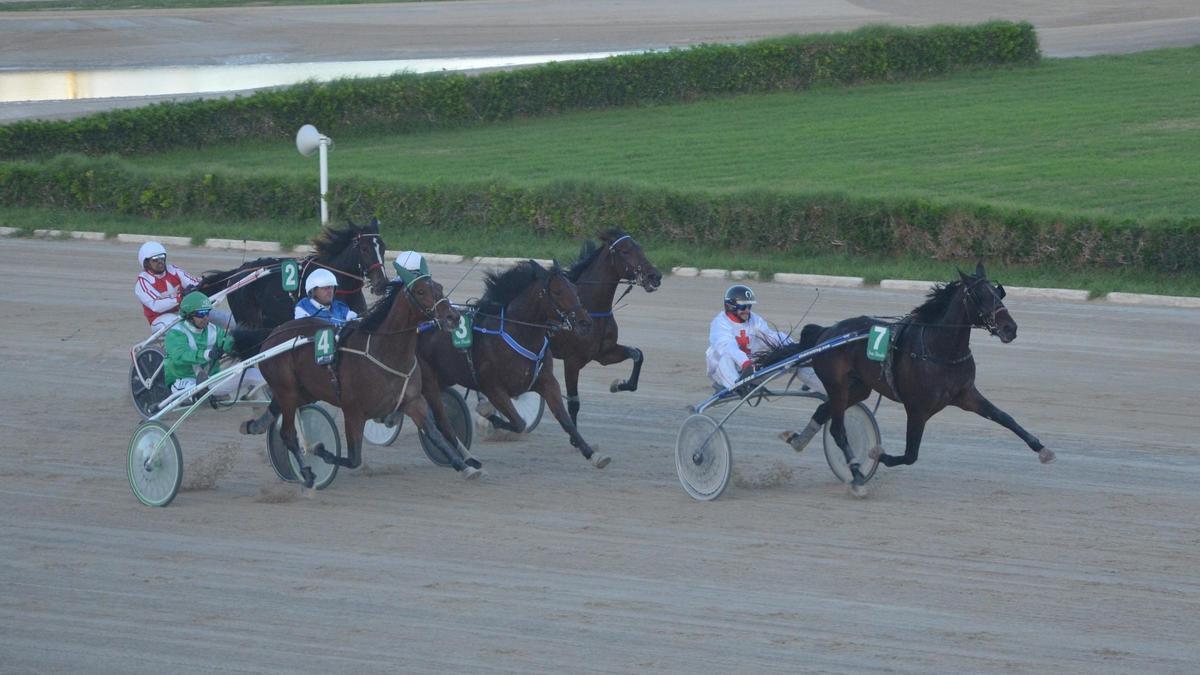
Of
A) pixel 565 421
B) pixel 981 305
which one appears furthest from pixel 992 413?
pixel 565 421

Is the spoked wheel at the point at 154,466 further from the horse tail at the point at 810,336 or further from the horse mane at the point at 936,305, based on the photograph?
the horse mane at the point at 936,305

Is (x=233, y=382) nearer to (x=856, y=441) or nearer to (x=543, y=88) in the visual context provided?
(x=856, y=441)

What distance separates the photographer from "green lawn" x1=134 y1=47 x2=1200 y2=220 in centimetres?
1827

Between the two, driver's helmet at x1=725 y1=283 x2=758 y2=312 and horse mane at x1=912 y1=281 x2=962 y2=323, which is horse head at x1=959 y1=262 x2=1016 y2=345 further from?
driver's helmet at x1=725 y1=283 x2=758 y2=312

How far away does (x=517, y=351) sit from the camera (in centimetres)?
881

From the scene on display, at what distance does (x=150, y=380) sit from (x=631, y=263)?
11.0 ft

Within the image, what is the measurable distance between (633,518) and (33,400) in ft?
17.4

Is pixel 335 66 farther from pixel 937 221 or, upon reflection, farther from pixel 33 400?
pixel 33 400

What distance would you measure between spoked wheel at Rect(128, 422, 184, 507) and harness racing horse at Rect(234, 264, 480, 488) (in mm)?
609

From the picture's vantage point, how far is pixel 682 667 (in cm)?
564

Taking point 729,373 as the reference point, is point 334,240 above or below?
above

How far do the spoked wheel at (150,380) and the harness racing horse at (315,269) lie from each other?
652 mm

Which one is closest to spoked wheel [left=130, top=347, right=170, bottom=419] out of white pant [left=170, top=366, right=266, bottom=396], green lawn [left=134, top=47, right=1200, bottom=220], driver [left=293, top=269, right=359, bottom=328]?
white pant [left=170, top=366, right=266, bottom=396]

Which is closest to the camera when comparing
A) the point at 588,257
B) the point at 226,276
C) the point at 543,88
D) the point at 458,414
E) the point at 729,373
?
the point at 729,373
